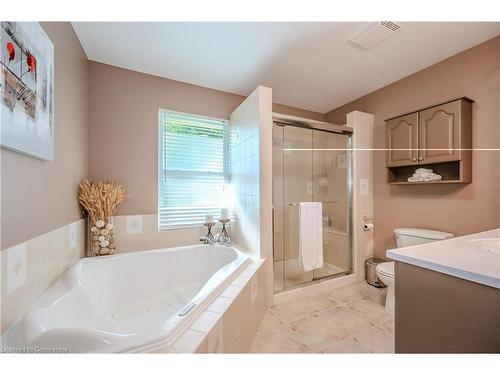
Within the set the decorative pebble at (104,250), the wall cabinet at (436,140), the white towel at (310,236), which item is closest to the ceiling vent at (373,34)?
the wall cabinet at (436,140)

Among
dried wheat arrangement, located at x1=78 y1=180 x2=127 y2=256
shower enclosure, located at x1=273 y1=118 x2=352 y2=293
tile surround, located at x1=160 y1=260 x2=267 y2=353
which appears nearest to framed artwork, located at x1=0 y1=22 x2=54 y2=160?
dried wheat arrangement, located at x1=78 y1=180 x2=127 y2=256

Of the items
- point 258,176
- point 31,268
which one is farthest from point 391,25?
point 31,268

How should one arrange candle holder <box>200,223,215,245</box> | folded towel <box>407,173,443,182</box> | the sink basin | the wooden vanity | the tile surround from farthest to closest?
candle holder <box>200,223,215,245</box>
folded towel <box>407,173,443,182</box>
the sink basin
the tile surround
the wooden vanity

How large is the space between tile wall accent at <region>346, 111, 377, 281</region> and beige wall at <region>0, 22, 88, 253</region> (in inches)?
101

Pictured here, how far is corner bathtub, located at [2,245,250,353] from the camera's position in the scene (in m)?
0.73

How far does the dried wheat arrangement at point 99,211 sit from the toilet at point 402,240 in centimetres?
226

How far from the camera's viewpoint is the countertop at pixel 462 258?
2.29 ft

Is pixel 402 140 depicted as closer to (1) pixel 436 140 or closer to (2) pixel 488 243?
(1) pixel 436 140

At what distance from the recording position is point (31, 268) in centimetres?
94

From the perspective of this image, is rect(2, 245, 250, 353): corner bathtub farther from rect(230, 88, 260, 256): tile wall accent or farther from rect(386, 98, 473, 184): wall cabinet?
rect(386, 98, 473, 184): wall cabinet

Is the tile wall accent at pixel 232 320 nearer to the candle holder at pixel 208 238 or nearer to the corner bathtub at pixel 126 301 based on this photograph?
the corner bathtub at pixel 126 301

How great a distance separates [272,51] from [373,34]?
2.40ft

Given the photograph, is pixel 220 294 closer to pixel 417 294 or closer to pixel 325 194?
pixel 417 294
